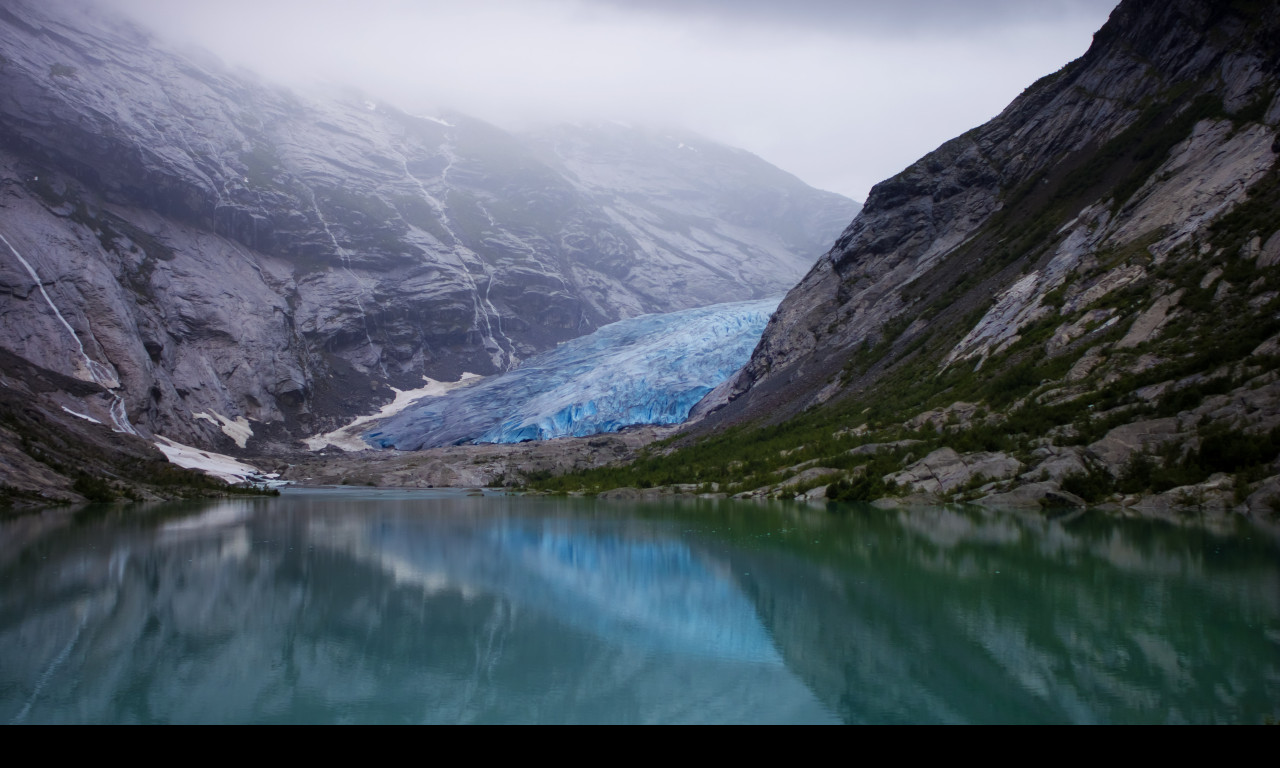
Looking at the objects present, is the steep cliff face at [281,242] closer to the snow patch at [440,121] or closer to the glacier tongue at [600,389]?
the snow patch at [440,121]

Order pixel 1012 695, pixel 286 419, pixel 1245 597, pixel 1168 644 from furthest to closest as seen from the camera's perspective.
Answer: pixel 286 419
pixel 1245 597
pixel 1168 644
pixel 1012 695

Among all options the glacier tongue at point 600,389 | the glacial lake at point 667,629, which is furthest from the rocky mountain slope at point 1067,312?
the glacier tongue at point 600,389

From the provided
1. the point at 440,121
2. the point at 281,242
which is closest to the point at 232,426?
the point at 281,242

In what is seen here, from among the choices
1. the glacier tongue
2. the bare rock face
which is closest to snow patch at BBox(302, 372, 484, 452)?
the glacier tongue
